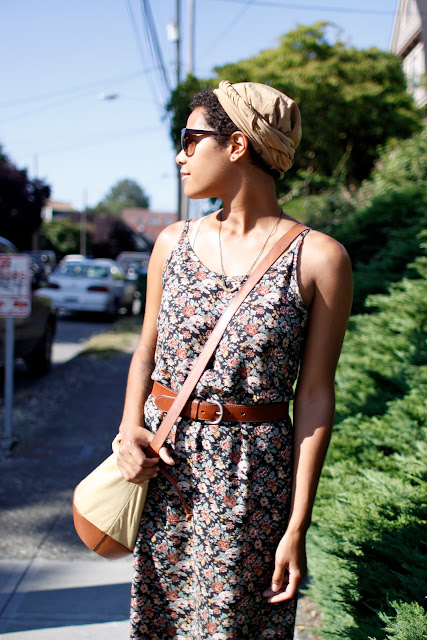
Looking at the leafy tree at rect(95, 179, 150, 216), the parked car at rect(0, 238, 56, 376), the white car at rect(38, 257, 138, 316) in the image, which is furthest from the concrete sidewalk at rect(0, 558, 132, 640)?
the leafy tree at rect(95, 179, 150, 216)

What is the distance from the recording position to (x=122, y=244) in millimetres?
60750

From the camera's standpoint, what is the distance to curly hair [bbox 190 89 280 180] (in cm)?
169

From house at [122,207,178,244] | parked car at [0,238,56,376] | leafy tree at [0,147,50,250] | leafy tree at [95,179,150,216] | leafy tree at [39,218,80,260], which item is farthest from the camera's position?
leafy tree at [95,179,150,216]

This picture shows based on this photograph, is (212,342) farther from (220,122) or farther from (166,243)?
(220,122)

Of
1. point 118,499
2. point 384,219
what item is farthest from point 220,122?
point 384,219

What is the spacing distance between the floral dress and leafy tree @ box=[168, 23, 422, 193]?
28.3 feet

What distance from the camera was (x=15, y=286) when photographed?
5.21 metres

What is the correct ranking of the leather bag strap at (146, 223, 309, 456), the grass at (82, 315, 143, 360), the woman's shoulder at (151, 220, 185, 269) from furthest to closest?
the grass at (82, 315, 143, 360)
the woman's shoulder at (151, 220, 185, 269)
the leather bag strap at (146, 223, 309, 456)

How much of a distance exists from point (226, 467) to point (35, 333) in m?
6.74

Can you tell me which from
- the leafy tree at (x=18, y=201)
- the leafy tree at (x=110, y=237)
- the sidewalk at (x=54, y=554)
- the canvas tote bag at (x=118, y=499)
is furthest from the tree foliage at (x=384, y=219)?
the leafy tree at (x=110, y=237)

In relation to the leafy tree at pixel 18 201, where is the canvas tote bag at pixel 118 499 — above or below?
below

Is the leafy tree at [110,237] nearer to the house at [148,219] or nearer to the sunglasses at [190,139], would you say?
the house at [148,219]

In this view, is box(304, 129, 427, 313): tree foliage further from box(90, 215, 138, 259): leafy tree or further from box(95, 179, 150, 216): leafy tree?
box(95, 179, 150, 216): leafy tree

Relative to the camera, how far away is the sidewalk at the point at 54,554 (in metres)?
2.89
